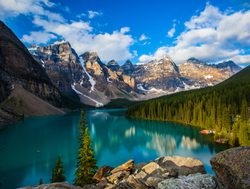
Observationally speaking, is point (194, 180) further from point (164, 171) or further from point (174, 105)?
point (174, 105)

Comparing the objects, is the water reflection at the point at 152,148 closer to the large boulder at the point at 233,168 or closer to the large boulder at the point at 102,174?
the large boulder at the point at 102,174

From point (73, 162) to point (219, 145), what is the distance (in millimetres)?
45968

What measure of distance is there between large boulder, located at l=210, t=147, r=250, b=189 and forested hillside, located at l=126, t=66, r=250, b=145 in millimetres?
61739

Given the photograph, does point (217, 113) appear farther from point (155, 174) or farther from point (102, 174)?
point (155, 174)

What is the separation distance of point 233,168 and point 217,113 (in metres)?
105

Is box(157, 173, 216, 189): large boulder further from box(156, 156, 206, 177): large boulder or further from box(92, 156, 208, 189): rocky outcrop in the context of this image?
box(156, 156, 206, 177): large boulder

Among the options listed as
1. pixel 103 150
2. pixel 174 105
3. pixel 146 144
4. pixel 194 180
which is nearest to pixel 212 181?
pixel 194 180

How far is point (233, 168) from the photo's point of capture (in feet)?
37.1

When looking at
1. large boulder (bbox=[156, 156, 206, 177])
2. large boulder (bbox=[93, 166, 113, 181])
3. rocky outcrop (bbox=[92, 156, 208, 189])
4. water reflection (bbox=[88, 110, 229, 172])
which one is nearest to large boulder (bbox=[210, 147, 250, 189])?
rocky outcrop (bbox=[92, 156, 208, 189])

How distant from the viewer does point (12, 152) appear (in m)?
72.6

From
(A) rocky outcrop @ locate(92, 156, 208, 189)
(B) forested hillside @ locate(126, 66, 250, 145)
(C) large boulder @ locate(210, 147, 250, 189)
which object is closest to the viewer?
(C) large boulder @ locate(210, 147, 250, 189)

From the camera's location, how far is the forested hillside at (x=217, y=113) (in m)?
75.7

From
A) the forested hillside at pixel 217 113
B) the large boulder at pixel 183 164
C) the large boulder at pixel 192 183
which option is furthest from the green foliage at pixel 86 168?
the forested hillside at pixel 217 113

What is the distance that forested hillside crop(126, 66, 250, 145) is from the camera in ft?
248
